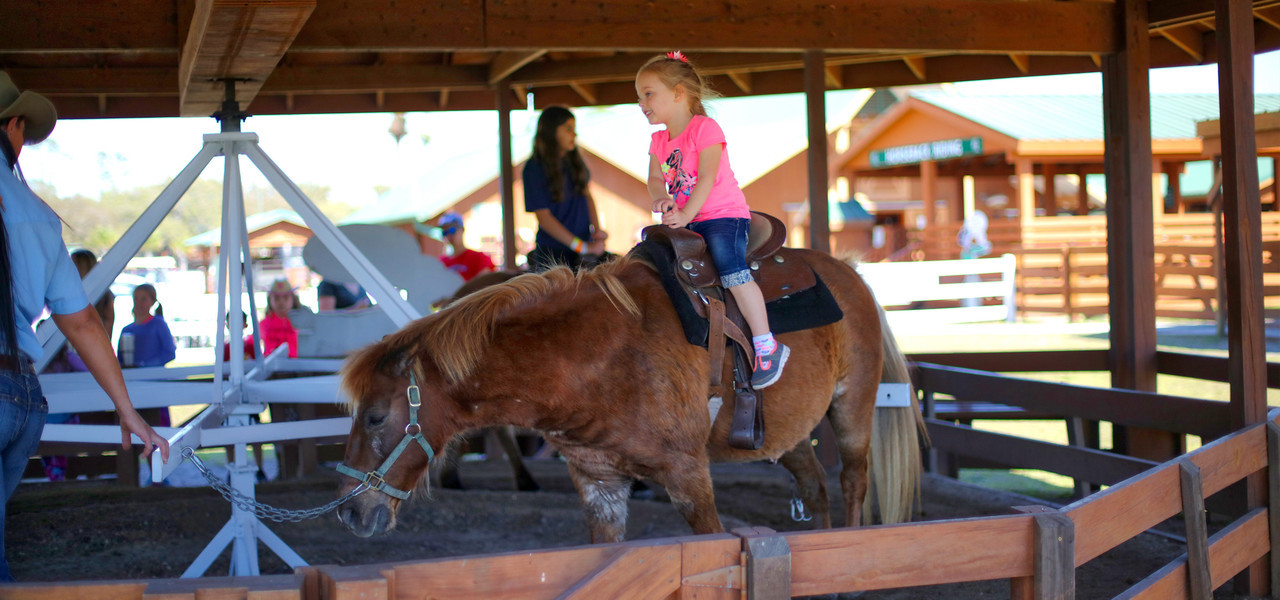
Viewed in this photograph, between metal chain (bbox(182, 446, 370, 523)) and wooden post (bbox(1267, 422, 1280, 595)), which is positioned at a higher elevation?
metal chain (bbox(182, 446, 370, 523))

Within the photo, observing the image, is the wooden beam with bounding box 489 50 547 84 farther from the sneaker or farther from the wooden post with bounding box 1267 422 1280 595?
the wooden post with bounding box 1267 422 1280 595

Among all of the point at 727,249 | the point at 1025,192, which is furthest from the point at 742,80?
the point at 1025,192

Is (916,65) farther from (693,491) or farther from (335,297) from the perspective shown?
(335,297)

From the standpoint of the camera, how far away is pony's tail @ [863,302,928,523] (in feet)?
15.1

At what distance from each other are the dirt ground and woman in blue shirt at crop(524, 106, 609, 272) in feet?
5.24

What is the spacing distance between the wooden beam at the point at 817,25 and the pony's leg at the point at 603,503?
9.30 feet

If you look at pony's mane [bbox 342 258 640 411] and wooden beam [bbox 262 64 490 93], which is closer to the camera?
pony's mane [bbox 342 258 640 411]

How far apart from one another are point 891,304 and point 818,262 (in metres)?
15.7

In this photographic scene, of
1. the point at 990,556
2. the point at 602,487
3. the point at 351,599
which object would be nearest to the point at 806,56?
the point at 602,487

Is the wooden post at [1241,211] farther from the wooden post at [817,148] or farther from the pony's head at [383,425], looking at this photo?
the pony's head at [383,425]

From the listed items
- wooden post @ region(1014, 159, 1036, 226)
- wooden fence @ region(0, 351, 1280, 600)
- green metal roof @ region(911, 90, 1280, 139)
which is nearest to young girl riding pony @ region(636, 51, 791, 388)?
wooden fence @ region(0, 351, 1280, 600)

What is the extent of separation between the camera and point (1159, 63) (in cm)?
695

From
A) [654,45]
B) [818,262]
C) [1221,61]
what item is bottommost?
[818,262]

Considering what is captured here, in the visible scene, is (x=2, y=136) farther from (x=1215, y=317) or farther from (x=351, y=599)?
(x=1215, y=317)
